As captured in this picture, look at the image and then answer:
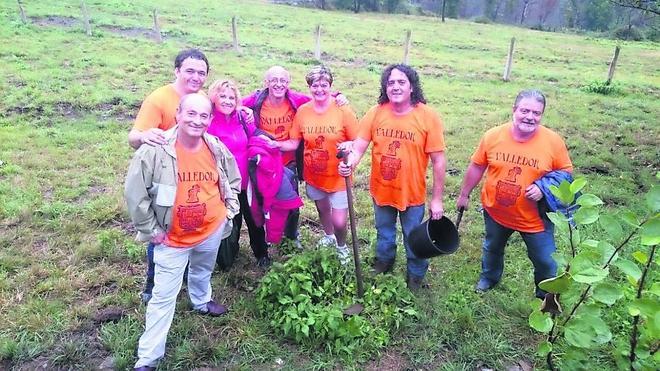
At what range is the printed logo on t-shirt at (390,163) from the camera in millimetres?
3859

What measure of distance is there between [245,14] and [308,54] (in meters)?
13.6

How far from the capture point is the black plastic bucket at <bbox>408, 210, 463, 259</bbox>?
3756 millimetres

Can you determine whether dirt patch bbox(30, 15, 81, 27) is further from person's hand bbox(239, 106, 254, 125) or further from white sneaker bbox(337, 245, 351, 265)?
white sneaker bbox(337, 245, 351, 265)

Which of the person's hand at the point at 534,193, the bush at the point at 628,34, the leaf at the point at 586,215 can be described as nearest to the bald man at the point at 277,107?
the person's hand at the point at 534,193

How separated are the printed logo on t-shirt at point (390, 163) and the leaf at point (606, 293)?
2315mm

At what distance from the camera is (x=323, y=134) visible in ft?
13.7

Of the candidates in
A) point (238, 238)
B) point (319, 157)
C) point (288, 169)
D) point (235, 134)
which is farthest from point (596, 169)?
point (235, 134)

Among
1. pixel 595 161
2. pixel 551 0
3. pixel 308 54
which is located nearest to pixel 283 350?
pixel 595 161

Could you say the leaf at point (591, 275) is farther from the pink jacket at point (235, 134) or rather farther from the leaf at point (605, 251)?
the pink jacket at point (235, 134)

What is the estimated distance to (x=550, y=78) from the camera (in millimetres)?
16203

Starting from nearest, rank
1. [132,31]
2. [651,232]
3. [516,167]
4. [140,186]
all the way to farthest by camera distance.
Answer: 1. [651,232]
2. [140,186]
3. [516,167]
4. [132,31]

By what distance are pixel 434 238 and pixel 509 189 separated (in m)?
0.71

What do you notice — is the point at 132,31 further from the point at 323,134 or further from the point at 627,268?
the point at 627,268

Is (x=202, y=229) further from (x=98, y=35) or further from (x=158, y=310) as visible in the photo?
(x=98, y=35)
